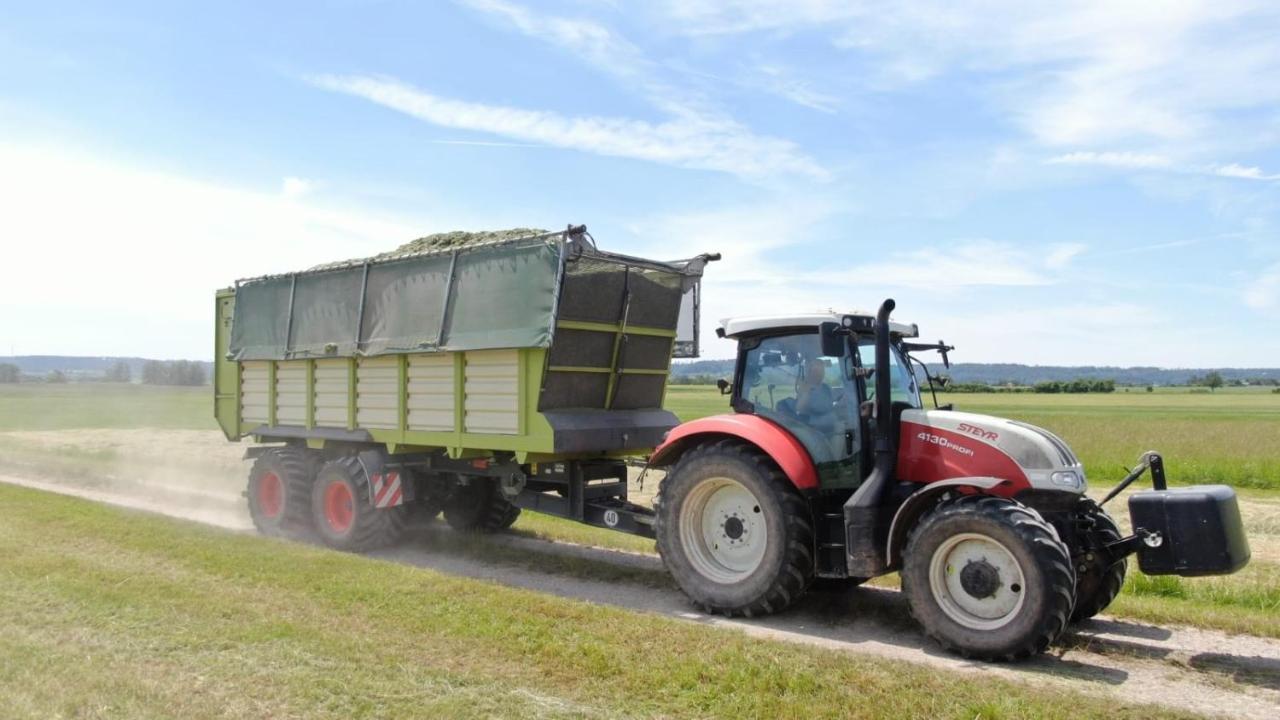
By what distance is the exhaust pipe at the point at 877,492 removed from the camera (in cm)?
732

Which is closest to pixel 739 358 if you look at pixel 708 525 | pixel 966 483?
pixel 708 525

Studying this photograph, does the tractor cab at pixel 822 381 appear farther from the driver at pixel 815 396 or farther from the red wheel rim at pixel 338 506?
the red wheel rim at pixel 338 506

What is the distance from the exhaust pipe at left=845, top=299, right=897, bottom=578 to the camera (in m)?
7.32

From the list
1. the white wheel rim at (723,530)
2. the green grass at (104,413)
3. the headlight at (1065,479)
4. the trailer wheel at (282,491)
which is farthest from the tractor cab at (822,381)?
the green grass at (104,413)

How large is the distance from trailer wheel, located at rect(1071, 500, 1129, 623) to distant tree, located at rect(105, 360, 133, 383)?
286 feet

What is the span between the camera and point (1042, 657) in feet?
22.4

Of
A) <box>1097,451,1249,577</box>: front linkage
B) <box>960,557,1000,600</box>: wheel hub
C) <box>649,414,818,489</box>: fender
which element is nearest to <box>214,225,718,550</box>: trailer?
<box>649,414,818,489</box>: fender

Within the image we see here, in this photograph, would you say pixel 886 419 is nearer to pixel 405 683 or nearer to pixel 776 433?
pixel 776 433

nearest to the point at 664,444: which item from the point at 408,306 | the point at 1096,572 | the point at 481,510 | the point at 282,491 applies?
the point at 1096,572

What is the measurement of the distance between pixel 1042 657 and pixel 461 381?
6.08 meters

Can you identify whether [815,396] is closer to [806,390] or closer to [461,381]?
[806,390]

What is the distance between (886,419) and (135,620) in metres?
5.68

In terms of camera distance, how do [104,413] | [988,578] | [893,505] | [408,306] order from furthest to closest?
[104,413] → [408,306] → [893,505] → [988,578]

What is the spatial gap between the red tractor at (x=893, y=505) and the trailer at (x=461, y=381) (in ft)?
4.08
